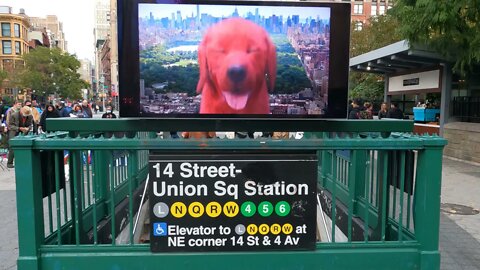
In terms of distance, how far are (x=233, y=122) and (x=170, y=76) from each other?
0.56 m

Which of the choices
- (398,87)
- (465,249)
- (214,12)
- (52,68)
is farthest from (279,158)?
(52,68)

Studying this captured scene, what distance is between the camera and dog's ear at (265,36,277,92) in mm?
3018

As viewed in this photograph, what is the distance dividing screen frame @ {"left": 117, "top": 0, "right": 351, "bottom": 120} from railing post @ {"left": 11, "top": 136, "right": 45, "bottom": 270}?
0.68 m

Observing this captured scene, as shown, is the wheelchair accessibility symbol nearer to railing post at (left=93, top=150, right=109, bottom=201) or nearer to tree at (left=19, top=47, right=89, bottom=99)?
railing post at (left=93, top=150, right=109, bottom=201)

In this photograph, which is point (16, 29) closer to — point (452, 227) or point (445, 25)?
point (445, 25)

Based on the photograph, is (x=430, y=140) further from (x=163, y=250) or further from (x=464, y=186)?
(x=464, y=186)

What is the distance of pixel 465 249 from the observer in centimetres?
493

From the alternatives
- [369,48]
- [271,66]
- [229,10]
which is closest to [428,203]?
[271,66]

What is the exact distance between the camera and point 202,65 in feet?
9.84

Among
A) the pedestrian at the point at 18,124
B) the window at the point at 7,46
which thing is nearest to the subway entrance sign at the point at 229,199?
the pedestrian at the point at 18,124

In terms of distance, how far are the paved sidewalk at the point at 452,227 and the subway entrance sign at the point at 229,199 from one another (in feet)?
8.26

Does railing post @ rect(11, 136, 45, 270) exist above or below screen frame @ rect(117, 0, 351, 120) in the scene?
below

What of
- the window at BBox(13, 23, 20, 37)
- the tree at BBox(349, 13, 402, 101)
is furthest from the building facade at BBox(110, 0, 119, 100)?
→ the window at BBox(13, 23, 20, 37)

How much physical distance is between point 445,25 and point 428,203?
27.8 feet
